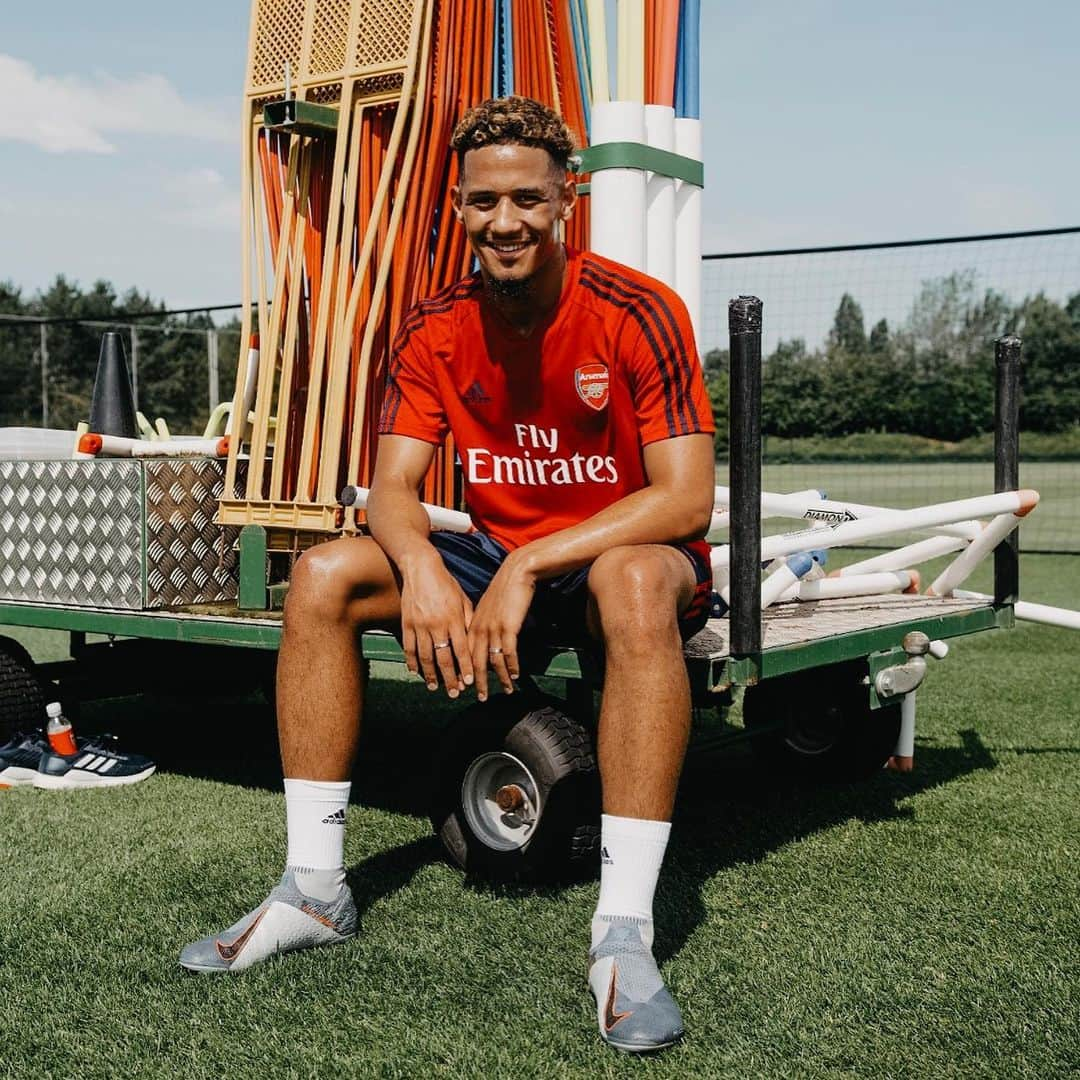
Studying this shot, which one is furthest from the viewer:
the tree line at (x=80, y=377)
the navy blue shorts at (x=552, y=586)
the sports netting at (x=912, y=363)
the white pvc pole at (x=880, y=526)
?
the tree line at (x=80, y=377)

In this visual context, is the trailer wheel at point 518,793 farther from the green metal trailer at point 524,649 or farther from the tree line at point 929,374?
the tree line at point 929,374

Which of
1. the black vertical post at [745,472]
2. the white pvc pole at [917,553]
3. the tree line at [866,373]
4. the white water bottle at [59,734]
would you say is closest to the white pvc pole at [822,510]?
the white pvc pole at [917,553]

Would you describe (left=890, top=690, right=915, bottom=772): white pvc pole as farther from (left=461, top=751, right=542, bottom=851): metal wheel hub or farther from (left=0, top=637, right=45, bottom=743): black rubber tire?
(left=0, top=637, right=45, bottom=743): black rubber tire

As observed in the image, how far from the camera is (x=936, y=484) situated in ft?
67.3

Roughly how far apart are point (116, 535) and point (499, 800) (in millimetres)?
1484

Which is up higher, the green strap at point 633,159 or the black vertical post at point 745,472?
the green strap at point 633,159

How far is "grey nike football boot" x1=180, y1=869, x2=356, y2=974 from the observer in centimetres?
244

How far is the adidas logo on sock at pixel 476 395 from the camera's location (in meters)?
2.85

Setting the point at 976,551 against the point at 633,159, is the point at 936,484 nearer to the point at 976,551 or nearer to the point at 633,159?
the point at 976,551

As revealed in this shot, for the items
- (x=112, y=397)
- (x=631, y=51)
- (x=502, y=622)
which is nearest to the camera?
(x=502, y=622)

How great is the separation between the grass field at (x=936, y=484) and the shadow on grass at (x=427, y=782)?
379 inches

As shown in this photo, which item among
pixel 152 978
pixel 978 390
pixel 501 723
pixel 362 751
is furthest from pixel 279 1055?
pixel 978 390

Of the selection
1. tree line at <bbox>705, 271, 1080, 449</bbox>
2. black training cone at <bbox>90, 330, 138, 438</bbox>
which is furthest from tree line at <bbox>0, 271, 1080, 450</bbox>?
black training cone at <bbox>90, 330, 138, 438</bbox>

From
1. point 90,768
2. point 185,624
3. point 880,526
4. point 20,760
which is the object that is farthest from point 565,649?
point 20,760
